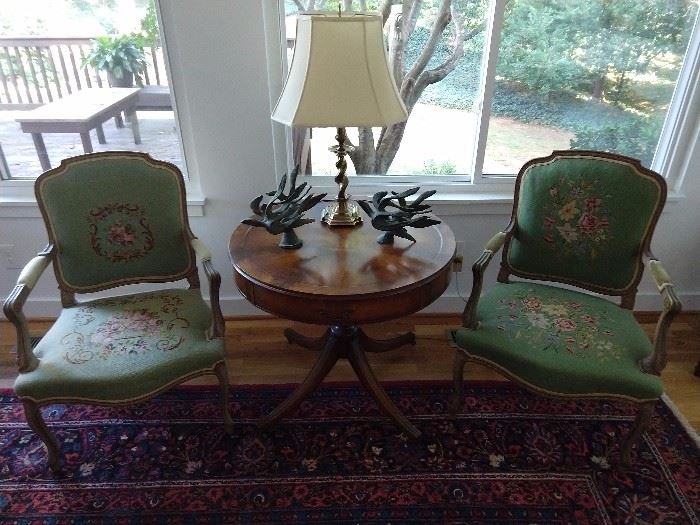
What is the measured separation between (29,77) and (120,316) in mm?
1142

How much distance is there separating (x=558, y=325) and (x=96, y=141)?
6.57 ft

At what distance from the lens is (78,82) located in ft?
6.53

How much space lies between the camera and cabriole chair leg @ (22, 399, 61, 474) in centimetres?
144

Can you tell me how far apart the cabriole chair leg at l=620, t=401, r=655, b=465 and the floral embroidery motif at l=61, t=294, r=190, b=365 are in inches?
57.6

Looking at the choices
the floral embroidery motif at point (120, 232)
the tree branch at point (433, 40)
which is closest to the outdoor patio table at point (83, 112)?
the floral embroidery motif at point (120, 232)

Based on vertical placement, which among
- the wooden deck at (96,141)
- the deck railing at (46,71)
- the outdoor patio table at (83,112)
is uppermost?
the deck railing at (46,71)

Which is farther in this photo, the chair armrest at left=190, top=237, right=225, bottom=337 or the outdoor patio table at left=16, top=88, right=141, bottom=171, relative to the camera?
the outdoor patio table at left=16, top=88, right=141, bottom=171

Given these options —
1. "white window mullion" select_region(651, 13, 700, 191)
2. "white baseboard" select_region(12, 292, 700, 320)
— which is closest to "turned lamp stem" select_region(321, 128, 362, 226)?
"white baseboard" select_region(12, 292, 700, 320)

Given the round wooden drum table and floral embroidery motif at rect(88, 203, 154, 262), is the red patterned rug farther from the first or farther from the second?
floral embroidery motif at rect(88, 203, 154, 262)

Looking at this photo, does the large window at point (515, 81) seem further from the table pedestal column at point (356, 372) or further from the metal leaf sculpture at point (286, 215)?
the table pedestal column at point (356, 372)

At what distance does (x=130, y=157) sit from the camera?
67.2 inches

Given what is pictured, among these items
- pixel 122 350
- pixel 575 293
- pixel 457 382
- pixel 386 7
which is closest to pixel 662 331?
pixel 575 293

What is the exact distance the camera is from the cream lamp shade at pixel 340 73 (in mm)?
1295

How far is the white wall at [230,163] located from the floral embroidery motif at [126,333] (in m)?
0.59
